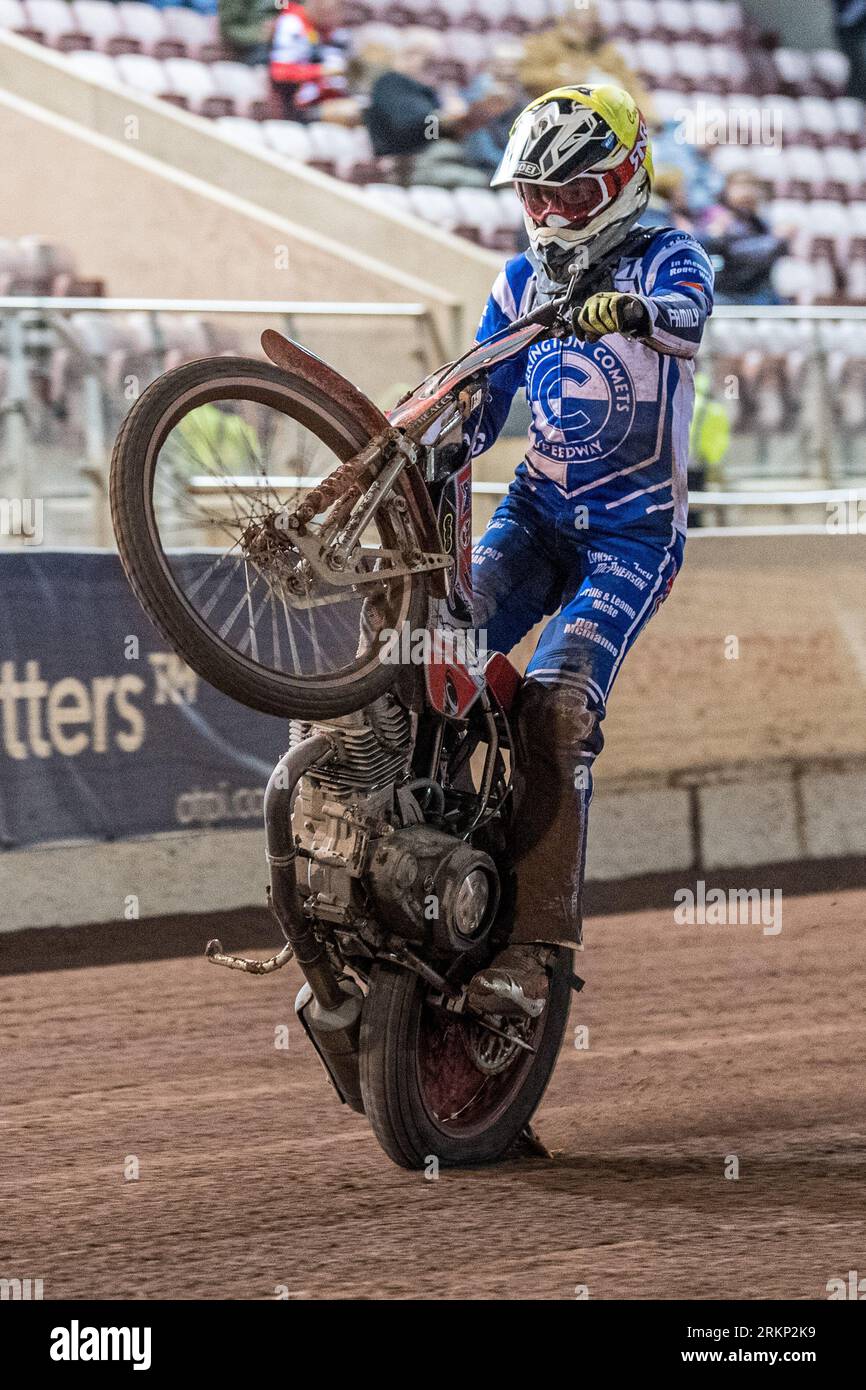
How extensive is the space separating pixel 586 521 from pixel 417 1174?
1785 mm

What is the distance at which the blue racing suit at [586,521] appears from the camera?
502 centimetres

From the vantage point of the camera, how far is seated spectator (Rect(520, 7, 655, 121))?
57.6 ft

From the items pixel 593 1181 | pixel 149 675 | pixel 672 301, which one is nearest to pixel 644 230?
pixel 672 301

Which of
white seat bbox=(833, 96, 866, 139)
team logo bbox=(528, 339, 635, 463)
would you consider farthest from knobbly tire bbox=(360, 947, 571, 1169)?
white seat bbox=(833, 96, 866, 139)

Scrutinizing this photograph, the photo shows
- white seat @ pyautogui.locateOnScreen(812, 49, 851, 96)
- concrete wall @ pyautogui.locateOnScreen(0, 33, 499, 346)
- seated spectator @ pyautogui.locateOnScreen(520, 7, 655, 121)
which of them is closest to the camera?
concrete wall @ pyautogui.locateOnScreen(0, 33, 499, 346)

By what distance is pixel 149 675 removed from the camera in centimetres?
866

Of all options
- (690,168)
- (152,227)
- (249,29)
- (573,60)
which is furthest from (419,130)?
(152,227)

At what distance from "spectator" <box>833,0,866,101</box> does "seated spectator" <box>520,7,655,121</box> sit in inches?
179

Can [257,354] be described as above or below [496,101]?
below

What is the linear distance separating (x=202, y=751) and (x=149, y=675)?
1.49 ft

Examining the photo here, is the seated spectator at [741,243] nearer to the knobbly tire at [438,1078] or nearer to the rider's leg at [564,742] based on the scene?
the rider's leg at [564,742]

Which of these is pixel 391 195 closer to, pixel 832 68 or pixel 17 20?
pixel 17 20

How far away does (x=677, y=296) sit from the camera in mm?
4852

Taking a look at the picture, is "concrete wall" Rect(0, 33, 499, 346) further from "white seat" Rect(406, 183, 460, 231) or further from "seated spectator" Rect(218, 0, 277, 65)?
"seated spectator" Rect(218, 0, 277, 65)
